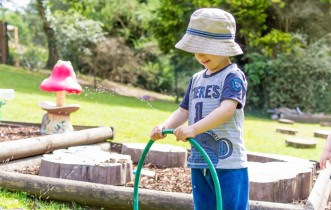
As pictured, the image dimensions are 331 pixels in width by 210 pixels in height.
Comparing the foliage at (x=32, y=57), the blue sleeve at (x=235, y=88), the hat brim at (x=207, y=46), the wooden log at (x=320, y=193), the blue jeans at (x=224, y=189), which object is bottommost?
the foliage at (x=32, y=57)

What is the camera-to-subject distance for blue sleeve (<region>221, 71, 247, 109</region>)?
307cm

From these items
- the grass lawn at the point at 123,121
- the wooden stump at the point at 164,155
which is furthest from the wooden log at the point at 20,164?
the grass lawn at the point at 123,121

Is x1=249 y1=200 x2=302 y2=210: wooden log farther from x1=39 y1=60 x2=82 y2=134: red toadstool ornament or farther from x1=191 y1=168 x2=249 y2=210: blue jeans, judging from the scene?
x1=39 y1=60 x2=82 y2=134: red toadstool ornament

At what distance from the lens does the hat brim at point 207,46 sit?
10.1ft

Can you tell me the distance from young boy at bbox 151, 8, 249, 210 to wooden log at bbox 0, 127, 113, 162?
2625 mm

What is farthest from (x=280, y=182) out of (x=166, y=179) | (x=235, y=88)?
(x=235, y=88)

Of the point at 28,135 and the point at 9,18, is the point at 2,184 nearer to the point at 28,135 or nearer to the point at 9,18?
the point at 28,135

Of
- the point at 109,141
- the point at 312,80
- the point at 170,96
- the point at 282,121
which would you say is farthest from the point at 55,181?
the point at 170,96

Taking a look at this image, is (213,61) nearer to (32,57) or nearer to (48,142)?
(48,142)

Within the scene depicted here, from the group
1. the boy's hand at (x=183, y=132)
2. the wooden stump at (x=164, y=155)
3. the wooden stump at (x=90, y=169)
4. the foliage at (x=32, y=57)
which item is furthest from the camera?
the foliage at (x=32, y=57)

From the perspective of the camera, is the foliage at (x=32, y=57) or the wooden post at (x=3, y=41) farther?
the foliage at (x=32, y=57)

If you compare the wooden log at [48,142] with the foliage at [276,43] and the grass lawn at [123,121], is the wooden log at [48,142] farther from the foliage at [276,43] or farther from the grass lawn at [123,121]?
the foliage at [276,43]

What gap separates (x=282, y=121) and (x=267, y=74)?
304cm

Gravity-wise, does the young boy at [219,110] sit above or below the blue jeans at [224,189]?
above
